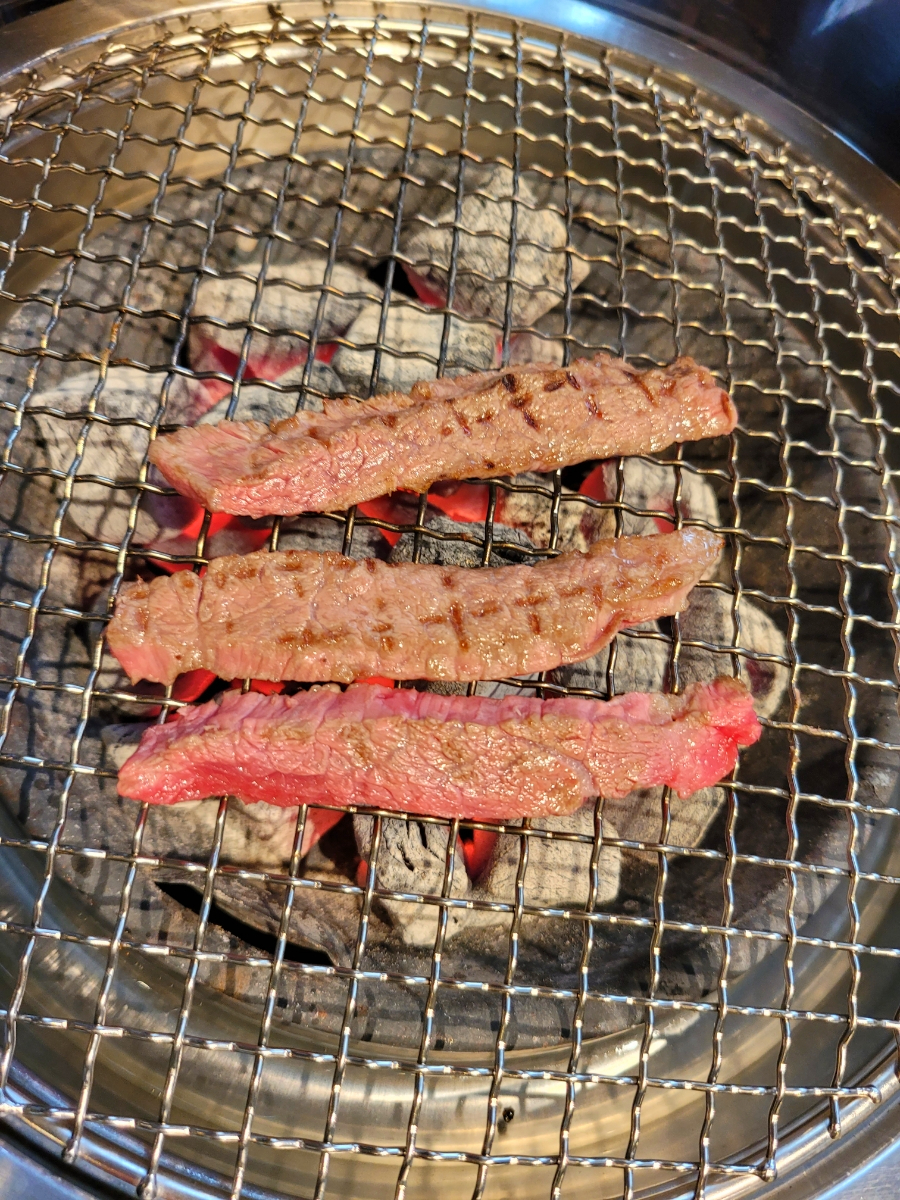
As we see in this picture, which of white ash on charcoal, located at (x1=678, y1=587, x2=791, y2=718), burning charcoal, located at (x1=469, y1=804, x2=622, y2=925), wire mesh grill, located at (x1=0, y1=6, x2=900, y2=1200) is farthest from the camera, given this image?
white ash on charcoal, located at (x1=678, y1=587, x2=791, y2=718)

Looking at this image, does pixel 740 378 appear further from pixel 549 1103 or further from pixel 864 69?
pixel 549 1103

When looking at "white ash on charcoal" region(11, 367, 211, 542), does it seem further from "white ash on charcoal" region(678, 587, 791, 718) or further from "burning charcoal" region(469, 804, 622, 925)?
"white ash on charcoal" region(678, 587, 791, 718)

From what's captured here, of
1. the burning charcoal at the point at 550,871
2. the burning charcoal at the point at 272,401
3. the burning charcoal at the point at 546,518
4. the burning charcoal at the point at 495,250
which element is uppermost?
the burning charcoal at the point at 495,250

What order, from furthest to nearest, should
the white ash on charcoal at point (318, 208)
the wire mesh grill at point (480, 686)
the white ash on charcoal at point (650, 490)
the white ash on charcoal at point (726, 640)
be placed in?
the white ash on charcoal at point (318, 208)
the white ash on charcoal at point (650, 490)
the white ash on charcoal at point (726, 640)
the wire mesh grill at point (480, 686)

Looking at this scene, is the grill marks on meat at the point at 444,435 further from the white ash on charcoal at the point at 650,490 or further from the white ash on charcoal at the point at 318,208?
the white ash on charcoal at the point at 318,208

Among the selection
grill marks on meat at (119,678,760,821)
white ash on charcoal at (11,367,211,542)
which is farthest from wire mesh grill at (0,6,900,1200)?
grill marks on meat at (119,678,760,821)

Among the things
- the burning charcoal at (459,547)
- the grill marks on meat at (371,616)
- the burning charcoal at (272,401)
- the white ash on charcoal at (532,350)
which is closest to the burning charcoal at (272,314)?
the burning charcoal at (272,401)
